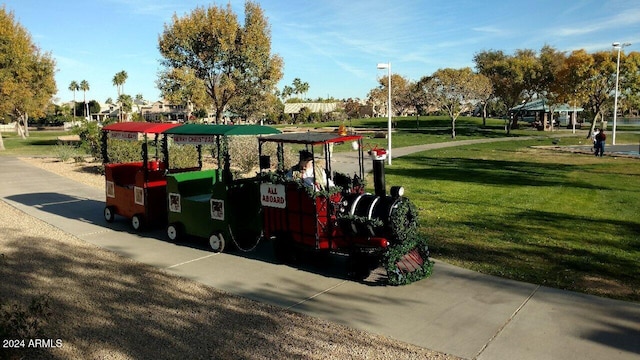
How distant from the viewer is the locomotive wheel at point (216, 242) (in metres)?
9.47

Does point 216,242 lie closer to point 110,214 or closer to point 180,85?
point 110,214

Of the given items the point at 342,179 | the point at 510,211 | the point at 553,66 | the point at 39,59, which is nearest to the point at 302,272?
the point at 342,179

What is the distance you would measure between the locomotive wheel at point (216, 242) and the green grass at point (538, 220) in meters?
4.30

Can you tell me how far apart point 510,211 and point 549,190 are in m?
4.33

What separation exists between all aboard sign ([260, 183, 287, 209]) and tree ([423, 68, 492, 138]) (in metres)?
42.4

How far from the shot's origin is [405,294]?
713 centimetres

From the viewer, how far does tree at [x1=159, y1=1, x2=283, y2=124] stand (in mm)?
29094

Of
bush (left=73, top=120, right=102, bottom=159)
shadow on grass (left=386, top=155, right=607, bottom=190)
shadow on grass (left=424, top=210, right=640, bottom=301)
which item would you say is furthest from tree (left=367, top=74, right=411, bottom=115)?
shadow on grass (left=424, top=210, right=640, bottom=301)

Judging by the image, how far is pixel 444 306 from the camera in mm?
6641

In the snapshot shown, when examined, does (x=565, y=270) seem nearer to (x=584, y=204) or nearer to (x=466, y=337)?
(x=466, y=337)

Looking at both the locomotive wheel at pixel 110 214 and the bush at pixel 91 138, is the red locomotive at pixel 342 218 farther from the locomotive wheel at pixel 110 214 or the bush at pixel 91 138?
the bush at pixel 91 138

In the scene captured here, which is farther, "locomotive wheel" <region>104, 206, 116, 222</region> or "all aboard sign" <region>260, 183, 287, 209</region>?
"locomotive wheel" <region>104, 206, 116, 222</region>

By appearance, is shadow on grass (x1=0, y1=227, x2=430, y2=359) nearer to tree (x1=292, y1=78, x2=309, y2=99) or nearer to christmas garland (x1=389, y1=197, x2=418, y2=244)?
christmas garland (x1=389, y1=197, x2=418, y2=244)

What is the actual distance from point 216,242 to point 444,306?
490 cm
